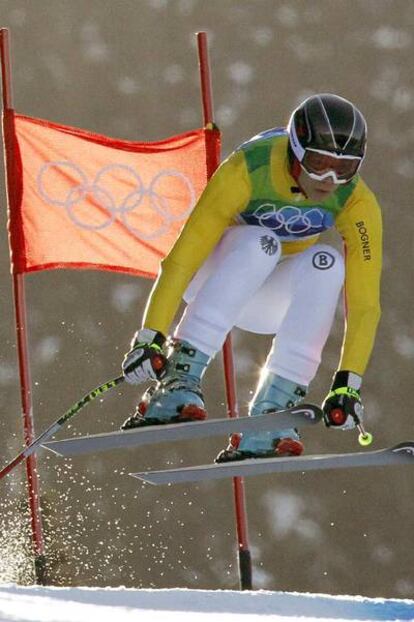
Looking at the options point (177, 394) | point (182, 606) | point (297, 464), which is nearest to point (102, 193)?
point (177, 394)

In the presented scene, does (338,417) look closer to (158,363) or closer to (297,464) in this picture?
(297,464)

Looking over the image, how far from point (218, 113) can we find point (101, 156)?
8.77m

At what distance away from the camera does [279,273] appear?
515 centimetres

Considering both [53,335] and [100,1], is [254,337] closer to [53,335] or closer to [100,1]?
[53,335]

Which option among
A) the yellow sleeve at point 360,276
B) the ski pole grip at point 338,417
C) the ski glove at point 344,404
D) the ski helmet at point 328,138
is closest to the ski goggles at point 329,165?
the ski helmet at point 328,138

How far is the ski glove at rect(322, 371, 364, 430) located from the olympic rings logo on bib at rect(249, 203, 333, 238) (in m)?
0.50

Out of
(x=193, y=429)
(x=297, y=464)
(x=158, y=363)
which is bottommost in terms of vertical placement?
(x=297, y=464)

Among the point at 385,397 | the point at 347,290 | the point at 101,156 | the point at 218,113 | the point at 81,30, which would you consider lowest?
the point at 385,397

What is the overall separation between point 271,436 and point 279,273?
54cm

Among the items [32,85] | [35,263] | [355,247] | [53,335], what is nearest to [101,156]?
[35,263]

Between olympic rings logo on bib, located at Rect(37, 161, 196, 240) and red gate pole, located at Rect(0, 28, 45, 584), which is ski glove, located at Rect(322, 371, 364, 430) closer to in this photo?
red gate pole, located at Rect(0, 28, 45, 584)

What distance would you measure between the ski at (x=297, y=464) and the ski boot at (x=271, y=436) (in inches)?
2.0

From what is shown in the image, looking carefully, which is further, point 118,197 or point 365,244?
point 118,197

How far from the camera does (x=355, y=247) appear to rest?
5.07 meters
